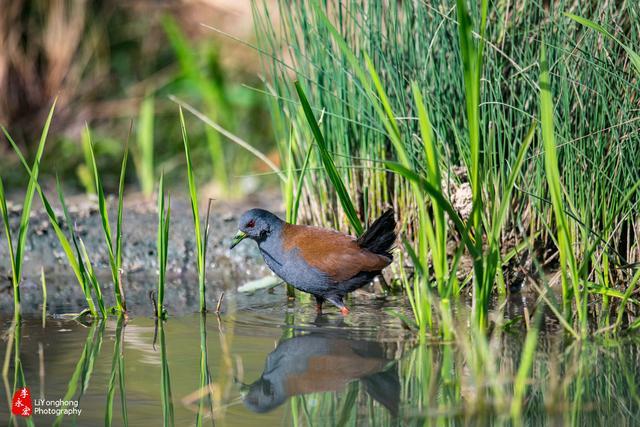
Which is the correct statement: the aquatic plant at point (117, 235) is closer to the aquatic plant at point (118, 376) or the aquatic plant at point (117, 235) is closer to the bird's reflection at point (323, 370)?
the aquatic plant at point (118, 376)

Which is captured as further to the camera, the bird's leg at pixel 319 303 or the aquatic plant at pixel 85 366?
the bird's leg at pixel 319 303

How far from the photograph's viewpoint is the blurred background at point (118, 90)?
7391 mm

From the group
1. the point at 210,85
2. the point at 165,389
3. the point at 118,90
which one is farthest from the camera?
the point at 118,90

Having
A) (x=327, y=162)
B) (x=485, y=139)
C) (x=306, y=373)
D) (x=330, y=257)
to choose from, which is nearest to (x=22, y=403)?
(x=306, y=373)

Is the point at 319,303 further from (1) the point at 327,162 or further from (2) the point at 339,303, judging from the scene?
(1) the point at 327,162

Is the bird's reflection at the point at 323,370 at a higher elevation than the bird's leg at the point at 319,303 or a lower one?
lower

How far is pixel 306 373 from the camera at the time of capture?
371 centimetres

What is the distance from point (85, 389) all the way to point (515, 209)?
2372 mm

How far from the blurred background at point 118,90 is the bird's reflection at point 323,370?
271cm

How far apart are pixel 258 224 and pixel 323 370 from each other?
131 centimetres

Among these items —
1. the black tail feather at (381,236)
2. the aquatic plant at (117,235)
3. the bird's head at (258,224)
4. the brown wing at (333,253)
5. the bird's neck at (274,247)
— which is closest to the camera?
the aquatic plant at (117,235)

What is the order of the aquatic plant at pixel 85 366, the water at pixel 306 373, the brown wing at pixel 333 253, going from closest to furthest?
the water at pixel 306 373 → the aquatic plant at pixel 85 366 → the brown wing at pixel 333 253

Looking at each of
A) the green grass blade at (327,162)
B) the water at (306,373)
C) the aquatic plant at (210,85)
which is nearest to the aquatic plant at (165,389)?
the water at (306,373)

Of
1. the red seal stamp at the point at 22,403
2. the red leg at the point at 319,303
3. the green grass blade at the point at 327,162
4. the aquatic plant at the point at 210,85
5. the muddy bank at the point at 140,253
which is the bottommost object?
the red seal stamp at the point at 22,403
